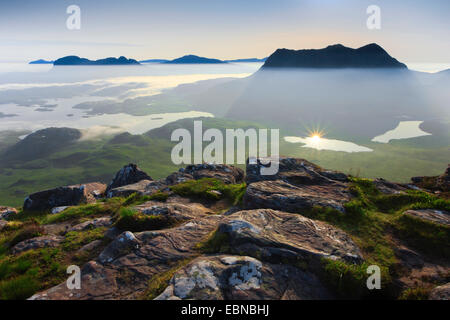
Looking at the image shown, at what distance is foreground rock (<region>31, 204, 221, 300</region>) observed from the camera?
8.41m

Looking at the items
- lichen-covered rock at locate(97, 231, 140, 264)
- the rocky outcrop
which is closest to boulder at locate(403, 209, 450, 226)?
the rocky outcrop

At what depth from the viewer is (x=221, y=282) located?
8.25 meters

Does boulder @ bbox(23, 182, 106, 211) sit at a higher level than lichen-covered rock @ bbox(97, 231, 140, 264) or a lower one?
lower

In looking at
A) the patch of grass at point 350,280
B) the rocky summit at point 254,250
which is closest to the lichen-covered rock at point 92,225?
the rocky summit at point 254,250

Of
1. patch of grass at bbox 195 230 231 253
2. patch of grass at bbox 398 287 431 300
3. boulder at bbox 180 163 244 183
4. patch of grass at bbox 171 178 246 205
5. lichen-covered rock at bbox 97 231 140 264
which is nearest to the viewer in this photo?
patch of grass at bbox 398 287 431 300

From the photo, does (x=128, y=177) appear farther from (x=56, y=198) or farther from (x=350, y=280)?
(x=350, y=280)

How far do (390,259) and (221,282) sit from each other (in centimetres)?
765

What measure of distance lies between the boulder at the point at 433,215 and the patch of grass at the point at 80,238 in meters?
16.9

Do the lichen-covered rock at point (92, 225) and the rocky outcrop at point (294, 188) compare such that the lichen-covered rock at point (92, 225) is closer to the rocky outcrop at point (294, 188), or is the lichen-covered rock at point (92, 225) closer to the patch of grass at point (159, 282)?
the patch of grass at point (159, 282)

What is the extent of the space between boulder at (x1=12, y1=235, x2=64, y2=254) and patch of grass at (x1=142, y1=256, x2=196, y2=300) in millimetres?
6418

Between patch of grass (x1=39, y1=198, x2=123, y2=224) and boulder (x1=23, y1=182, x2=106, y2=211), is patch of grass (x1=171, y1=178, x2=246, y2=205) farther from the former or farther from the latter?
boulder (x1=23, y1=182, x2=106, y2=211)

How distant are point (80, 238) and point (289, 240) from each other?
Answer: 10591mm
